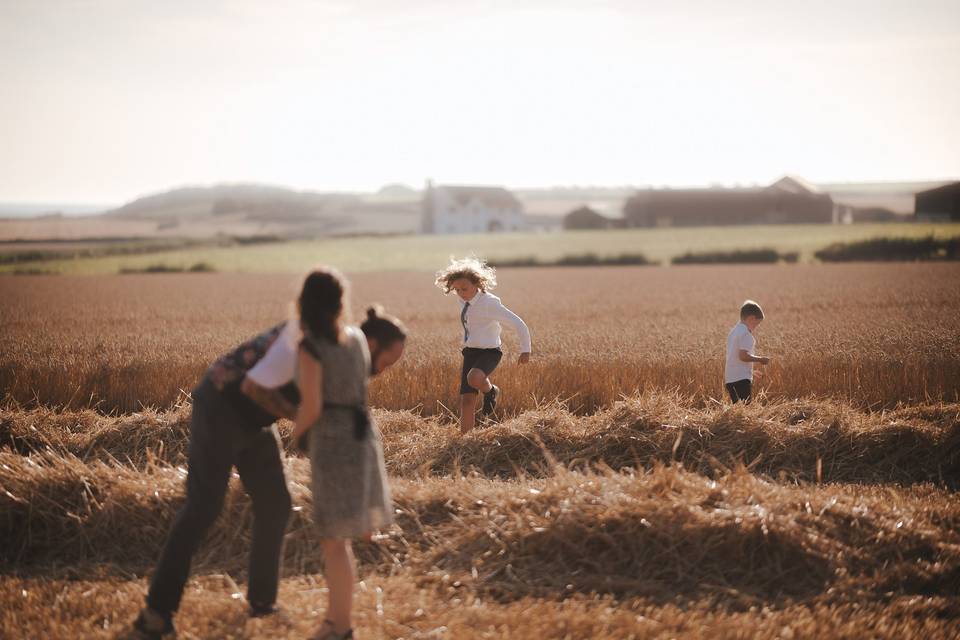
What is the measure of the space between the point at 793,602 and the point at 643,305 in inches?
745

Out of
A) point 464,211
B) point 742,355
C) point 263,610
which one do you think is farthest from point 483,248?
point 263,610

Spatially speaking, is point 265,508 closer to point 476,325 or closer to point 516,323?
point 516,323

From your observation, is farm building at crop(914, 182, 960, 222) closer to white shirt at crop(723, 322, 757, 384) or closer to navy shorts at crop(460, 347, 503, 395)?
white shirt at crop(723, 322, 757, 384)

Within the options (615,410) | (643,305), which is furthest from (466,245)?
(615,410)

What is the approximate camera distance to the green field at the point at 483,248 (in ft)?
148

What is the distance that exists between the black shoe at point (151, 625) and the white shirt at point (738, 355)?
629cm

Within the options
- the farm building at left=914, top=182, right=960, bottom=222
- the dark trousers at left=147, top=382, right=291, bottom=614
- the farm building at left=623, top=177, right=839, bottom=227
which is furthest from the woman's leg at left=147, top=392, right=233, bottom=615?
the farm building at left=623, top=177, right=839, bottom=227

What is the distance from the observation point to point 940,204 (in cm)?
5744

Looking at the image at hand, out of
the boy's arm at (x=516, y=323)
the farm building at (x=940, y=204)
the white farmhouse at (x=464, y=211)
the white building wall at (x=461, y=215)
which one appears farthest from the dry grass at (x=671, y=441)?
the white farmhouse at (x=464, y=211)

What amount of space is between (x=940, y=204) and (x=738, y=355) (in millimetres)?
56054

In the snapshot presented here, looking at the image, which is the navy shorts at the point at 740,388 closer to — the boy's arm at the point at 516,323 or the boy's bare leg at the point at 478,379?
the boy's arm at the point at 516,323

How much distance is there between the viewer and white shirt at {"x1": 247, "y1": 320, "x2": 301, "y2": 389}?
4.12 meters

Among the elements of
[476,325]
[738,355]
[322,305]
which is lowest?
[738,355]

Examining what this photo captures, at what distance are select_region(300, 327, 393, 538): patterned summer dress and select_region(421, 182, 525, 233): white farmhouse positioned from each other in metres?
87.9
